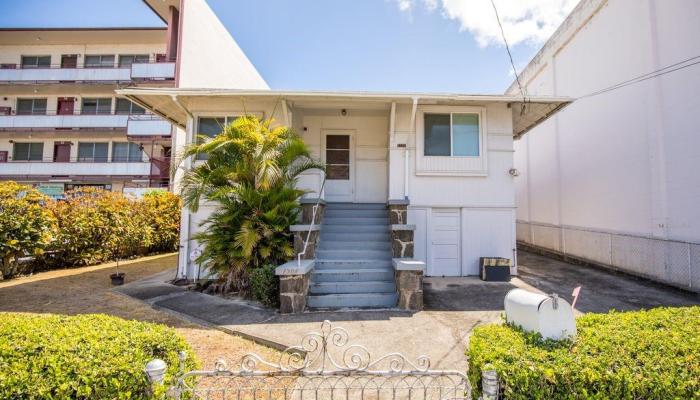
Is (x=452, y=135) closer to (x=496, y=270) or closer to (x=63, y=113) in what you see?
(x=496, y=270)

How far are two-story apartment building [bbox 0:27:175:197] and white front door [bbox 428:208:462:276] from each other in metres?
16.5

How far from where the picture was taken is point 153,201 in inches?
472

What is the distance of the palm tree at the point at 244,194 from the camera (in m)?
6.27

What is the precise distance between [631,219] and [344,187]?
8295 millimetres

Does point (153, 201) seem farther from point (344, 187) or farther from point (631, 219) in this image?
point (631, 219)

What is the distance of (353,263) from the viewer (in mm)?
6531

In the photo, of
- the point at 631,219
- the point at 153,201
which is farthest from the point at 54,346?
the point at 631,219

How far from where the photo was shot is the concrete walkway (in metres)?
4.24

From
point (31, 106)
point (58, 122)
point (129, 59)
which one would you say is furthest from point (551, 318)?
point (31, 106)

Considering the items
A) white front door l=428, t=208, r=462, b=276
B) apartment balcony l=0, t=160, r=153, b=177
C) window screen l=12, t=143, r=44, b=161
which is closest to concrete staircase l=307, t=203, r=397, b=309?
white front door l=428, t=208, r=462, b=276

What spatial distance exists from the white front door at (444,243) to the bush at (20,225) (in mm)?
10482

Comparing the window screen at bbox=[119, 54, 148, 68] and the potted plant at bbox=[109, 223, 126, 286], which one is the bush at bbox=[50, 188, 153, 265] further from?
the window screen at bbox=[119, 54, 148, 68]

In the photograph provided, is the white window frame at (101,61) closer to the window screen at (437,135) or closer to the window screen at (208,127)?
the window screen at (208,127)

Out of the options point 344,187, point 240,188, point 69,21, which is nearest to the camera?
point 240,188
